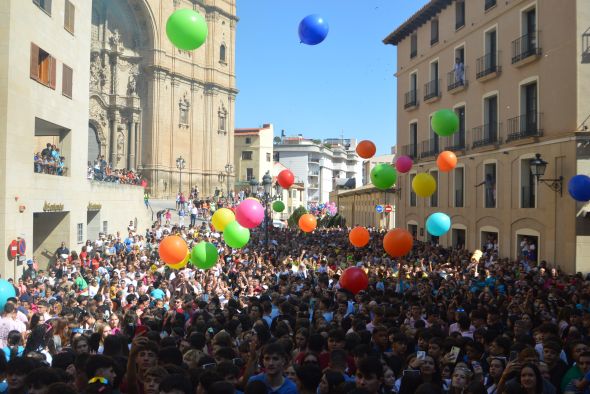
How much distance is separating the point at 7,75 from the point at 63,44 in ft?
14.6

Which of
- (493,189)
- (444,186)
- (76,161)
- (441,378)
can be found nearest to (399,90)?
(444,186)

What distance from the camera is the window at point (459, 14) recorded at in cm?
2592

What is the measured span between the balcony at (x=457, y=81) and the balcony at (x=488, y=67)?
1058 mm

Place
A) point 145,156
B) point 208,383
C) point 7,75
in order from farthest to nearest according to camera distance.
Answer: point 145,156
point 7,75
point 208,383

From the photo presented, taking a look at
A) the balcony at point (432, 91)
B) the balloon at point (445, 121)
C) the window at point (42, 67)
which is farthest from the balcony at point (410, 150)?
the window at point (42, 67)

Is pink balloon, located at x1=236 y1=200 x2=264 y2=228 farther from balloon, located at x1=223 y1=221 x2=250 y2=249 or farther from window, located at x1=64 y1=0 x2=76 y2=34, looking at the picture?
window, located at x1=64 y1=0 x2=76 y2=34

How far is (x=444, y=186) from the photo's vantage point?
1073 inches

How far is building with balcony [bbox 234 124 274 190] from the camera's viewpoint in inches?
2837

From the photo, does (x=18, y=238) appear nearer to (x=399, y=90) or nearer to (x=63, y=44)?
(x=63, y=44)

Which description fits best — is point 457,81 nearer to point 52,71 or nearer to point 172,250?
point 52,71

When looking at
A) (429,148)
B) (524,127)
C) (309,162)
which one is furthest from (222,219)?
(309,162)

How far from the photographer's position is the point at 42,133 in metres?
24.2

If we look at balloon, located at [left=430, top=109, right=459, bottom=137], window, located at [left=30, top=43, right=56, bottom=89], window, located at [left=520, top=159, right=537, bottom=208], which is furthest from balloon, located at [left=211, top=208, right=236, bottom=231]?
window, located at [left=520, top=159, right=537, bottom=208]

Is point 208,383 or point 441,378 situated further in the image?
point 441,378
